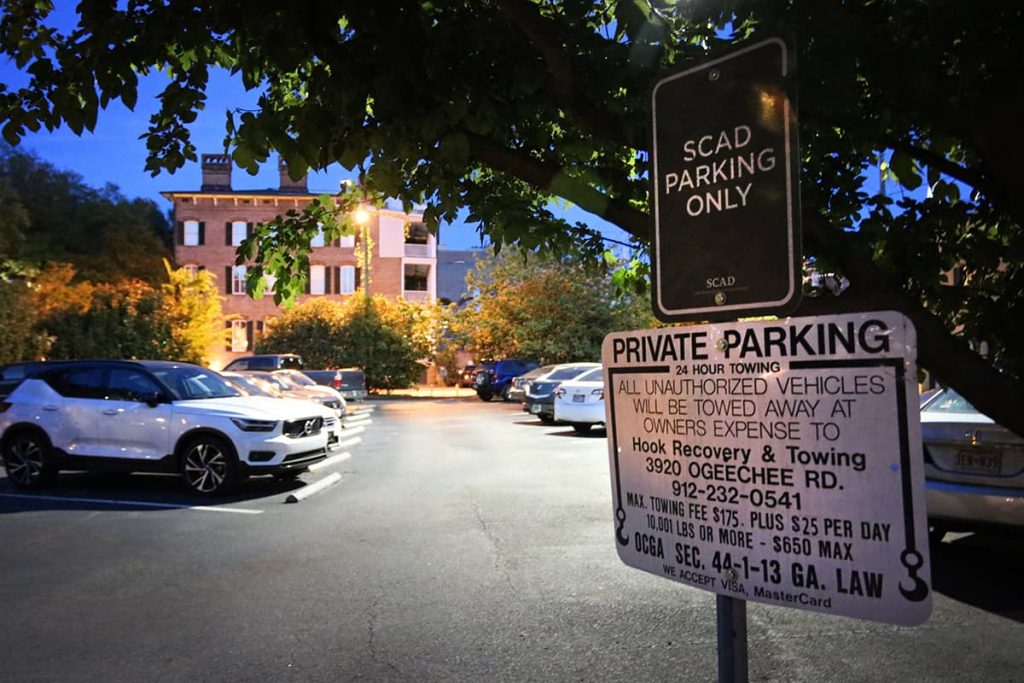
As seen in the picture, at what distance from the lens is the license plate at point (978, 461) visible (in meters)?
5.63

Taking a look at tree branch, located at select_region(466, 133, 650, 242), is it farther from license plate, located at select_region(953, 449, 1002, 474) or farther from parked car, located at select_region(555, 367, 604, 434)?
parked car, located at select_region(555, 367, 604, 434)

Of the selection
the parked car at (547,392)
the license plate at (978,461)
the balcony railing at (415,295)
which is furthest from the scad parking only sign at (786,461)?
the balcony railing at (415,295)

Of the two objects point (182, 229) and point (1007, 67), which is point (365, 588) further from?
point (182, 229)

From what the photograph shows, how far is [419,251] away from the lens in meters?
54.1

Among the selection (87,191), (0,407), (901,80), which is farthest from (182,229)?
(901,80)

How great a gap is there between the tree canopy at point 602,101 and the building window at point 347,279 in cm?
4759

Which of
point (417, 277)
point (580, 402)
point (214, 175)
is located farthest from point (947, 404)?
point (214, 175)

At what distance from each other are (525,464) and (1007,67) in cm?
979

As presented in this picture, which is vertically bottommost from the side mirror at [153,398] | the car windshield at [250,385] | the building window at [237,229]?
the side mirror at [153,398]

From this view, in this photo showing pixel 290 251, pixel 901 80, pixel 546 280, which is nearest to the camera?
pixel 901 80

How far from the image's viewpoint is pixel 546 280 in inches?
1554

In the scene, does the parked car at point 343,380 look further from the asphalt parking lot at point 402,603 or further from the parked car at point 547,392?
the asphalt parking lot at point 402,603

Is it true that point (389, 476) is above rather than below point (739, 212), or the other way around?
below

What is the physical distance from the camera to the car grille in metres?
10.2
